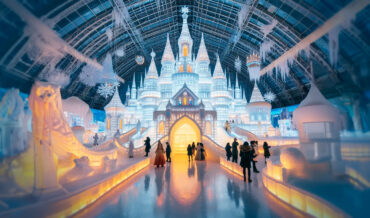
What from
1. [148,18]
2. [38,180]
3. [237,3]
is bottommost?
[38,180]

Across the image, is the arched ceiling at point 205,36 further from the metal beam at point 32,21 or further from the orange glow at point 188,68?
the orange glow at point 188,68

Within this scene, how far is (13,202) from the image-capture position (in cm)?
288

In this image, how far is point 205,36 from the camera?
31.0m

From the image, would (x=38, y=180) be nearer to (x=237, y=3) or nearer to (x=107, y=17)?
(x=107, y=17)

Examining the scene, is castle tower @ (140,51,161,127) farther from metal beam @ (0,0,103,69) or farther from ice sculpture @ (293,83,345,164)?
ice sculpture @ (293,83,345,164)

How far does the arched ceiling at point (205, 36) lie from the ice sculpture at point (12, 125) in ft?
0.88

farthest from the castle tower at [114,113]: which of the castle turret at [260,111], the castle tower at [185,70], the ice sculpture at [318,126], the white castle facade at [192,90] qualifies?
the ice sculpture at [318,126]

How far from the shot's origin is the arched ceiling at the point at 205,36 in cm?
263

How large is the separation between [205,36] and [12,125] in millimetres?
30951

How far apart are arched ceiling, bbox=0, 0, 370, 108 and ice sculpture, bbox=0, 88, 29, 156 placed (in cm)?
27

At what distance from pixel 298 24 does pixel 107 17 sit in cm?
1836

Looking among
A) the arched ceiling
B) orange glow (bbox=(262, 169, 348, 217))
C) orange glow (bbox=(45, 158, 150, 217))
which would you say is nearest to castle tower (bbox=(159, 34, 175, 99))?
the arched ceiling

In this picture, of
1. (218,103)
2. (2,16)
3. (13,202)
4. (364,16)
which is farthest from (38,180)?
(218,103)

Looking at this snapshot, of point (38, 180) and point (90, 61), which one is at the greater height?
point (90, 61)
